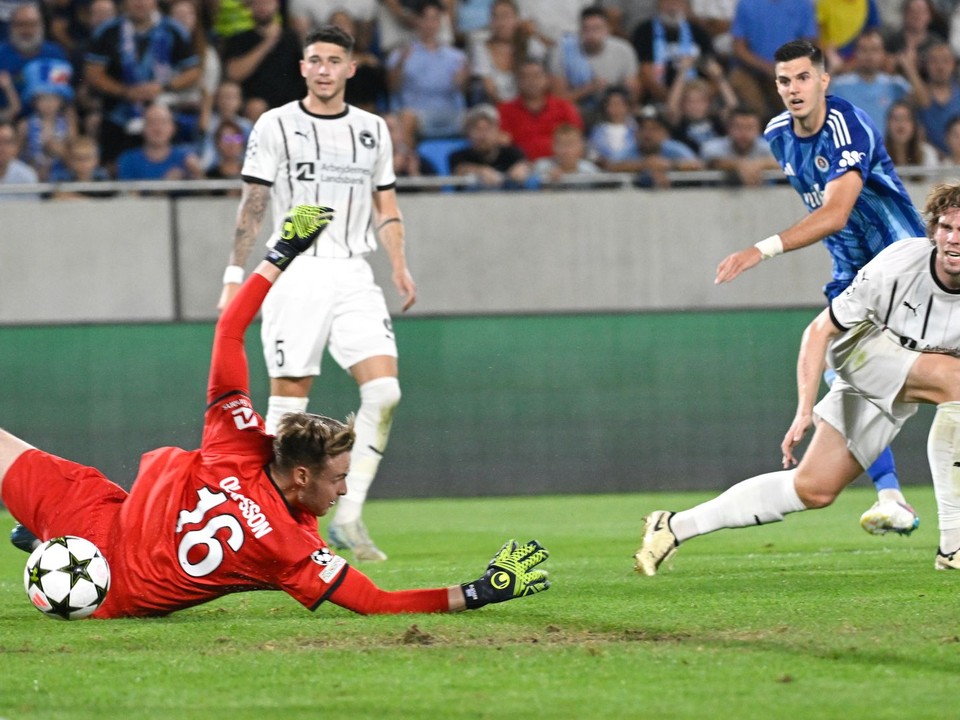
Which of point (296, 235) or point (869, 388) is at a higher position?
point (296, 235)

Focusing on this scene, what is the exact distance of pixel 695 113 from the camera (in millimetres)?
14156

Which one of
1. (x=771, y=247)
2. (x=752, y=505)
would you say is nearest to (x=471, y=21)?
(x=771, y=247)

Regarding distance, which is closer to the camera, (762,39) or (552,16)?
(762,39)

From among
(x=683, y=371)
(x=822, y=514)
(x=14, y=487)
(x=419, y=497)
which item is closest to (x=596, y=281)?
(x=683, y=371)

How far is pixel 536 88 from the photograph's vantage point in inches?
553

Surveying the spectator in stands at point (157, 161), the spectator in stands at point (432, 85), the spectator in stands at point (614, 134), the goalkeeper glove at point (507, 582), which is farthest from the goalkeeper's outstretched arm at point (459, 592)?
the spectator in stands at point (432, 85)

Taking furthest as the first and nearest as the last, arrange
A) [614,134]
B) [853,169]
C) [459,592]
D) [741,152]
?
[614,134], [741,152], [853,169], [459,592]

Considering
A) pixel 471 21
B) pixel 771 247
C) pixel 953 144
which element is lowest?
pixel 771 247

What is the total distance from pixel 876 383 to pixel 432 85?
830 centimetres

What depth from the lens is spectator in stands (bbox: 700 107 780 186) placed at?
44.1ft

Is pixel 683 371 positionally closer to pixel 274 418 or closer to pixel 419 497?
pixel 419 497

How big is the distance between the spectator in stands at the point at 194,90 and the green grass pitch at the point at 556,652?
6.92 metres

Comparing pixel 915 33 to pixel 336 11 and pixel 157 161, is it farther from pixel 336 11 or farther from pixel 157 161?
pixel 157 161

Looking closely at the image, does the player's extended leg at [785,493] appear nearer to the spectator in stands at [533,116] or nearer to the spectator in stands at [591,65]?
the spectator in stands at [533,116]
